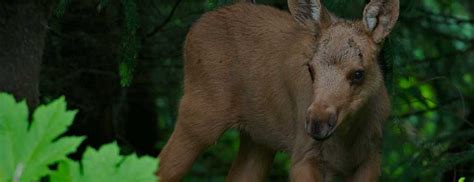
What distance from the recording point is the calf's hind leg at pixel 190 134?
24.7 feet

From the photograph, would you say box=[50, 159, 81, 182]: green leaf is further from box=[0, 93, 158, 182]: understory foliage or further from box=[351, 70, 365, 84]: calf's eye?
box=[351, 70, 365, 84]: calf's eye

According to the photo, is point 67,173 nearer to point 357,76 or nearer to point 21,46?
point 357,76

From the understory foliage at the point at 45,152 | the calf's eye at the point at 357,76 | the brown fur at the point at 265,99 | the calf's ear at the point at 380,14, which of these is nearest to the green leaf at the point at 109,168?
the understory foliage at the point at 45,152

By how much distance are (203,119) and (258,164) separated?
0.90 meters

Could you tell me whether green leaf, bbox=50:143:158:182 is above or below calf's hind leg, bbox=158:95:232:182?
above

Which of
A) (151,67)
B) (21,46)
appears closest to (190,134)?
(21,46)

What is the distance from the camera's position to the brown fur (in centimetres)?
693

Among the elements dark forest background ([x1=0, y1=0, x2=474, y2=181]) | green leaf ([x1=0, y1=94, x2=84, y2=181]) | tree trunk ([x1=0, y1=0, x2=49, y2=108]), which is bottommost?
dark forest background ([x1=0, y1=0, x2=474, y2=181])

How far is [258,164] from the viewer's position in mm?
8219

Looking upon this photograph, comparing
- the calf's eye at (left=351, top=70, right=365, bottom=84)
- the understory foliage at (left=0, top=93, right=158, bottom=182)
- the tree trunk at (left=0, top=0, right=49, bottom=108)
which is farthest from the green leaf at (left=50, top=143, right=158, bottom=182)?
the tree trunk at (left=0, top=0, right=49, bottom=108)

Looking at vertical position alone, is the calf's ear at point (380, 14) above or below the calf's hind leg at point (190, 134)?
above

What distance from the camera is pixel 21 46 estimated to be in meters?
7.32

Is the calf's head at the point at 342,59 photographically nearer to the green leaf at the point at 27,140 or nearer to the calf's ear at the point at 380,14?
the calf's ear at the point at 380,14

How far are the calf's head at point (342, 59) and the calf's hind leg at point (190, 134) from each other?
111cm
